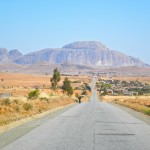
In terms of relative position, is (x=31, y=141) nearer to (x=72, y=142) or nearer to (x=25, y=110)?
(x=72, y=142)

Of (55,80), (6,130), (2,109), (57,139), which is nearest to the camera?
(57,139)

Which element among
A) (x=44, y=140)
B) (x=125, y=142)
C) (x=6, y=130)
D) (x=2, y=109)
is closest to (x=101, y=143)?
(x=125, y=142)

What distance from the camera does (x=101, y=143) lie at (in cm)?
1495

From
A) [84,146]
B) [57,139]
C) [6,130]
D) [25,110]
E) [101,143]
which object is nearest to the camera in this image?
[84,146]

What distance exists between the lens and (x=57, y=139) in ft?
53.0

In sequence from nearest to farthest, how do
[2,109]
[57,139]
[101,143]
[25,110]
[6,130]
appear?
1. [101,143]
2. [57,139]
3. [6,130]
4. [2,109]
5. [25,110]

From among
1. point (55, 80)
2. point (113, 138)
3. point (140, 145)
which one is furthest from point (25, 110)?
point (55, 80)

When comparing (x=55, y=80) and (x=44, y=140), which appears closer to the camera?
(x=44, y=140)

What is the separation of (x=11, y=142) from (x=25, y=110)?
22430 mm

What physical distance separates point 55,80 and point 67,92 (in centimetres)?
670

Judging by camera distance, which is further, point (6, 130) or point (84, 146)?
point (6, 130)

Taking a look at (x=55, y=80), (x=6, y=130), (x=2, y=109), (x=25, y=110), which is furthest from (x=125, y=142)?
(x=55, y=80)

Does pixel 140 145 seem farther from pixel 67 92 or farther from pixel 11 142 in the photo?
pixel 67 92

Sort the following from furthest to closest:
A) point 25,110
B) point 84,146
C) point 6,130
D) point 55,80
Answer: point 55,80 < point 25,110 < point 6,130 < point 84,146
